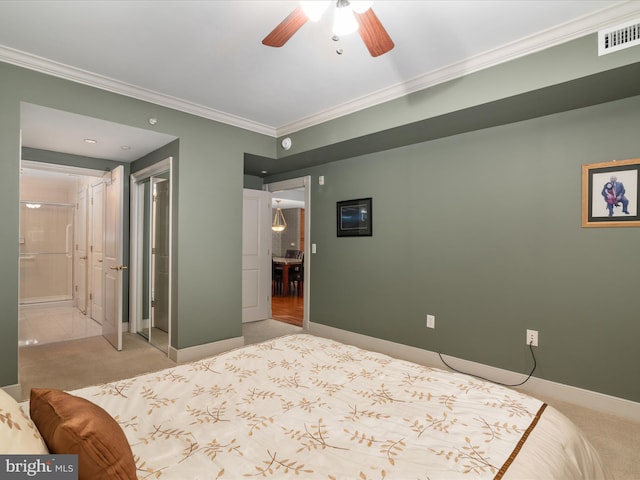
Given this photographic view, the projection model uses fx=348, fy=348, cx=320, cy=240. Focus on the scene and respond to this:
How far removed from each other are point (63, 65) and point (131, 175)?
2.00 metres

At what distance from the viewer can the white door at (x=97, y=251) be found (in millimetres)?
4855

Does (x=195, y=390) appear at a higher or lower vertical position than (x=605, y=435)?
higher

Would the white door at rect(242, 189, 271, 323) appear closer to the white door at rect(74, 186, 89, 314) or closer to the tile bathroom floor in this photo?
the tile bathroom floor

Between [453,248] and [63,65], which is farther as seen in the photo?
[453,248]

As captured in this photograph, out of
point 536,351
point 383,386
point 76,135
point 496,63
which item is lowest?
point 536,351

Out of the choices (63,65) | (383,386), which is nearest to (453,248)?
(383,386)

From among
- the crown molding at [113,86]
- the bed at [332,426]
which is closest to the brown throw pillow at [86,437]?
the bed at [332,426]

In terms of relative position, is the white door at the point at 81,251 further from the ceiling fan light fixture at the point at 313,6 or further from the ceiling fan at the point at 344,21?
the ceiling fan light fixture at the point at 313,6

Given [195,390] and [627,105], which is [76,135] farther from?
[627,105]

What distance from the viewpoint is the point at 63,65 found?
2.81 m

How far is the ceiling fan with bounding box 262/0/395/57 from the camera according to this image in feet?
5.49

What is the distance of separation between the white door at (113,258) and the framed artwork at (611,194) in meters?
4.51

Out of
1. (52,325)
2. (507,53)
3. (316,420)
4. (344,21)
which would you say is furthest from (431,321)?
(52,325)

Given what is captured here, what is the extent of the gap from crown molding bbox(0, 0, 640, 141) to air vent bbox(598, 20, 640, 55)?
4cm
